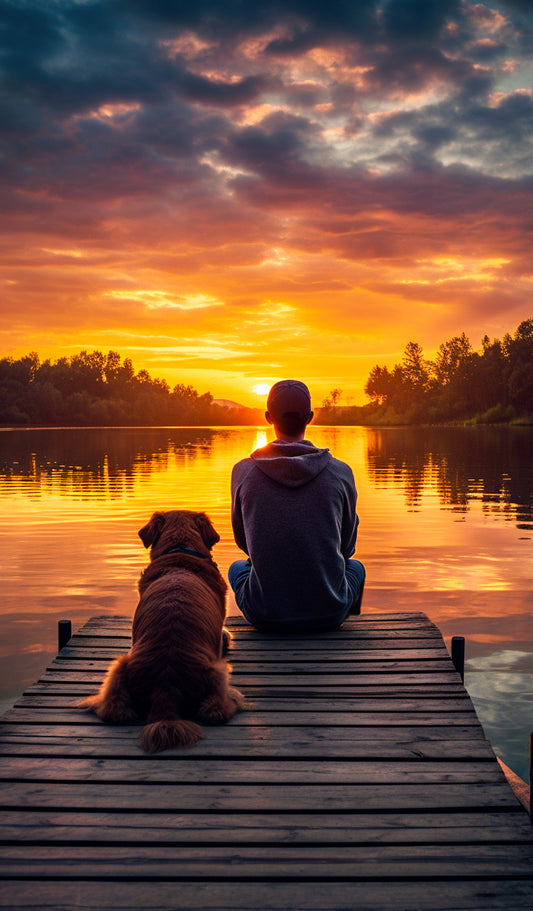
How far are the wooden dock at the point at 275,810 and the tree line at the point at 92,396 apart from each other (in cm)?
13141

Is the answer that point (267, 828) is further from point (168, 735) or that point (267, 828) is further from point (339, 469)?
point (339, 469)

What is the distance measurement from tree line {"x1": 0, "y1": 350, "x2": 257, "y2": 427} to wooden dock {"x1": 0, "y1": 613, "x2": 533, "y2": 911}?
431 ft

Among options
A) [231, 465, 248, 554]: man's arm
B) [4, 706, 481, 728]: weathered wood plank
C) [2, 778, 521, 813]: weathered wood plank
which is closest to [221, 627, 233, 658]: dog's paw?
[231, 465, 248, 554]: man's arm

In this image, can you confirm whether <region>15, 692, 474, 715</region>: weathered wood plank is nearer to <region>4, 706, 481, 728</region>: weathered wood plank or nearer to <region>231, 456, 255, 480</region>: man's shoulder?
<region>4, 706, 481, 728</region>: weathered wood plank

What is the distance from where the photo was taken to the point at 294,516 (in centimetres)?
503

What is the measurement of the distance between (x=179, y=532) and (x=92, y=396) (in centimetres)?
15157

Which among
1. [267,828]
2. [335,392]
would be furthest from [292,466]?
[335,392]

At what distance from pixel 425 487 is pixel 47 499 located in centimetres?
1395

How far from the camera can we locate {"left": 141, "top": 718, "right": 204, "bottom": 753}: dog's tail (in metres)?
3.57

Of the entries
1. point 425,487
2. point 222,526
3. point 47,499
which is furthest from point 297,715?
point 425,487

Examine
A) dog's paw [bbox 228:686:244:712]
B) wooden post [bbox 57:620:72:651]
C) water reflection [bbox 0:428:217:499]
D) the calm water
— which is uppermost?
dog's paw [bbox 228:686:244:712]

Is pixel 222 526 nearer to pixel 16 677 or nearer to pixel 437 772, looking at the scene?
pixel 16 677

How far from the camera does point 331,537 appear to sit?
5082 millimetres

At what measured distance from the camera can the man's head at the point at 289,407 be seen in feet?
16.9
